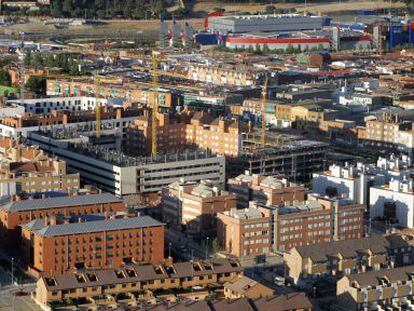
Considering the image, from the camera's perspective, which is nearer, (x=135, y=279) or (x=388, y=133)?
(x=135, y=279)

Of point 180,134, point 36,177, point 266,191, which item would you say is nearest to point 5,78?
point 180,134

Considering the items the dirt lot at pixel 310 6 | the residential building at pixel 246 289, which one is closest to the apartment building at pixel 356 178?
the residential building at pixel 246 289

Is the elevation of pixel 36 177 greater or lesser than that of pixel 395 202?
greater

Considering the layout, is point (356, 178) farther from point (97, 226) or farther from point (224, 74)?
point (224, 74)

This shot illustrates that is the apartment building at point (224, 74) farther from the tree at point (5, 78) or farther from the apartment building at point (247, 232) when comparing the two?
the apartment building at point (247, 232)

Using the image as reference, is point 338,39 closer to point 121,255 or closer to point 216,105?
point 216,105

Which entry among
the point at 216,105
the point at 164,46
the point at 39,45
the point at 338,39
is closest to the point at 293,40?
the point at 338,39

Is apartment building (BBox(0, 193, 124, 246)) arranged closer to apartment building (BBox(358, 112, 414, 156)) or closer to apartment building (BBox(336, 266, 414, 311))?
apartment building (BBox(336, 266, 414, 311))
